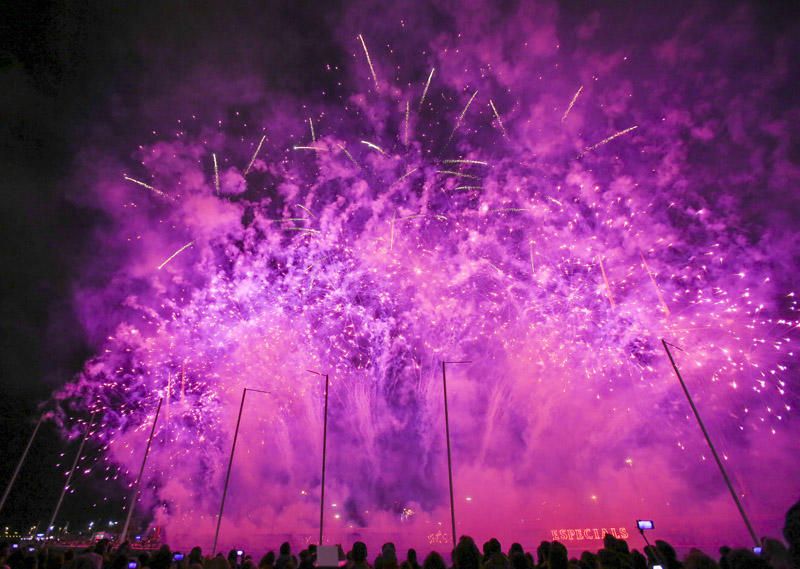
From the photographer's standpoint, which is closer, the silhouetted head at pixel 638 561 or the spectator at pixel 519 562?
the spectator at pixel 519 562

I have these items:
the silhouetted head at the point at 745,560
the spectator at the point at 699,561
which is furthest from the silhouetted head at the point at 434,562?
the silhouetted head at the point at 745,560

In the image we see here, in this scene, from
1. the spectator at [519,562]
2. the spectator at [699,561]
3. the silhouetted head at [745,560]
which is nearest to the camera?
the silhouetted head at [745,560]

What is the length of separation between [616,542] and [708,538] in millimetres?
40541

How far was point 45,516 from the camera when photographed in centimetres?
5756

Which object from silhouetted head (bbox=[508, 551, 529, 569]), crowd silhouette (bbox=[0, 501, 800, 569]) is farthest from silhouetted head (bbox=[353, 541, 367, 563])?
silhouetted head (bbox=[508, 551, 529, 569])

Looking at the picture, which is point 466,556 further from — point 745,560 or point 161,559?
point 161,559

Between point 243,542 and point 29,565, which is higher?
point 243,542

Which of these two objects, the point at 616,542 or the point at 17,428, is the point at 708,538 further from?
the point at 17,428

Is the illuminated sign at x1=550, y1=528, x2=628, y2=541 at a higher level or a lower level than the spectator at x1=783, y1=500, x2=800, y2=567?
higher

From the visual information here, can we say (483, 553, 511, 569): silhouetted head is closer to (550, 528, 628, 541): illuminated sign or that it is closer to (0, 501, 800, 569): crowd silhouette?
(0, 501, 800, 569): crowd silhouette

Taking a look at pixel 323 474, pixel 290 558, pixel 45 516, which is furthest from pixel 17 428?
pixel 290 558

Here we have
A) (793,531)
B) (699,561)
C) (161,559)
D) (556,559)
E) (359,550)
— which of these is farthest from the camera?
(359,550)

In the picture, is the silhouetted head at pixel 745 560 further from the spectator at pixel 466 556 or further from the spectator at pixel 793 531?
the spectator at pixel 466 556

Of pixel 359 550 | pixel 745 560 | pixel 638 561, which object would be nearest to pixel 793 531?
pixel 745 560
